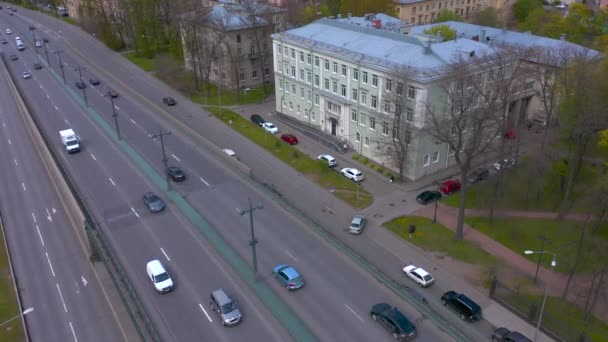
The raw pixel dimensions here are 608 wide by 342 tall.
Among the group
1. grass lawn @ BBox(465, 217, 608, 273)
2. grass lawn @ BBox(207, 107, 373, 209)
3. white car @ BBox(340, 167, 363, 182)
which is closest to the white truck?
grass lawn @ BBox(207, 107, 373, 209)

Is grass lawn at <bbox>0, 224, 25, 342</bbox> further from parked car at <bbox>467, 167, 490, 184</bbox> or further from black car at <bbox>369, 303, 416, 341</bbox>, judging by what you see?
parked car at <bbox>467, 167, 490, 184</bbox>

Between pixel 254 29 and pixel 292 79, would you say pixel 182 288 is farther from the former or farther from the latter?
pixel 254 29

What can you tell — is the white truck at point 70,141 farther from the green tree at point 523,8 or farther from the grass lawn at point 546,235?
the green tree at point 523,8

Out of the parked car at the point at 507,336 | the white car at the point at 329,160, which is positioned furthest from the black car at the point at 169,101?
the parked car at the point at 507,336

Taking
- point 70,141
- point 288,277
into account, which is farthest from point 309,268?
point 70,141

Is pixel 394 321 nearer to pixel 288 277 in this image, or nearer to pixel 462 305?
pixel 462 305
